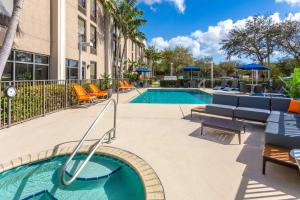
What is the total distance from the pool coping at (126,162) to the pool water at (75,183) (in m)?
0.09

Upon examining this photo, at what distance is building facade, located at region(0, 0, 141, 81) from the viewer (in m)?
10.2

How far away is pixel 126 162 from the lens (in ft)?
14.1

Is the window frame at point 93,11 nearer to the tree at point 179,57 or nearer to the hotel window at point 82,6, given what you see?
the hotel window at point 82,6

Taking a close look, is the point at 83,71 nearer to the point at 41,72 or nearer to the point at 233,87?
the point at 41,72

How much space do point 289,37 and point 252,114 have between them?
77.0 ft

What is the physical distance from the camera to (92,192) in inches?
141

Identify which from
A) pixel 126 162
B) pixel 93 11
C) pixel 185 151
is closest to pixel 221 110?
pixel 185 151

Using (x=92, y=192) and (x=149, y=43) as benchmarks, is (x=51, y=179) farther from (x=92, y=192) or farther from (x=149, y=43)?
(x=149, y=43)

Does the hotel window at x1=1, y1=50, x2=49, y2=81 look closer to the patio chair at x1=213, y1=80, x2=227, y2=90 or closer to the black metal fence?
the black metal fence

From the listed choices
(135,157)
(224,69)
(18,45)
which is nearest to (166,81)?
(18,45)

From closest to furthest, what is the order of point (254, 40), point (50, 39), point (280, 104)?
Result: point (280, 104), point (50, 39), point (254, 40)

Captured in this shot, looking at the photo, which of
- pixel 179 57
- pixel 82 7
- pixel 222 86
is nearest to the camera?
pixel 82 7

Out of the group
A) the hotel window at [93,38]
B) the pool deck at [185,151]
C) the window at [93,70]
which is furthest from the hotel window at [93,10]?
the pool deck at [185,151]

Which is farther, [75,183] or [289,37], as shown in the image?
[289,37]
